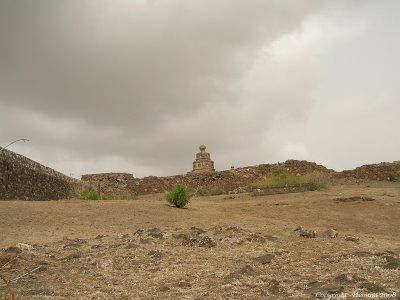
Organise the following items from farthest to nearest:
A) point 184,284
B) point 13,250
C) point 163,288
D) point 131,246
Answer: point 131,246
point 13,250
point 184,284
point 163,288

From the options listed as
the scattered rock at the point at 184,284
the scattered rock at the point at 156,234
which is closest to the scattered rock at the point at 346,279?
the scattered rock at the point at 184,284

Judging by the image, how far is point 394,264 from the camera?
20.1 ft

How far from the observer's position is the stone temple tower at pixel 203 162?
3347 centimetres

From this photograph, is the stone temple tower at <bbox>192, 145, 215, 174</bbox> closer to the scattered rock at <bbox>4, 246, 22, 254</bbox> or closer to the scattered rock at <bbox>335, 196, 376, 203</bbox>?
the scattered rock at <bbox>335, 196, 376, 203</bbox>

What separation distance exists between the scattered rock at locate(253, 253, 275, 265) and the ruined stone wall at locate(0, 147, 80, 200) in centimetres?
942

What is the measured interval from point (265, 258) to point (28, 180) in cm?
1177

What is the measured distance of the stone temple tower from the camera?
1318 inches

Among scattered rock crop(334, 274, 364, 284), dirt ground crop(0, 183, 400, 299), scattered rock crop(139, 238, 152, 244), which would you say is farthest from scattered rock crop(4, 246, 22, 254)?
scattered rock crop(334, 274, 364, 284)

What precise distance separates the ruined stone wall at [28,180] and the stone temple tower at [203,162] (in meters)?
14.1

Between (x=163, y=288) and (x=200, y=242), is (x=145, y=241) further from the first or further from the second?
(x=163, y=288)

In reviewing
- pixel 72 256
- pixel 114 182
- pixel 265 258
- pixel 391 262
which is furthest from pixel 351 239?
pixel 114 182

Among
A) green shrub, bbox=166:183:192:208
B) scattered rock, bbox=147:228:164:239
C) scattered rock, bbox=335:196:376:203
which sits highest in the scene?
green shrub, bbox=166:183:192:208

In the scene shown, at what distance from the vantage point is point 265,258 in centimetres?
696

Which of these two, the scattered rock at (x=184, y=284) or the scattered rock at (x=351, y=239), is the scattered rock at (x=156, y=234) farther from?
the scattered rock at (x=351, y=239)
